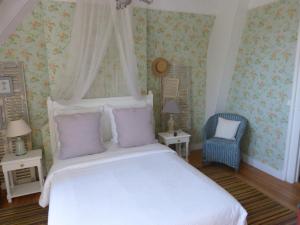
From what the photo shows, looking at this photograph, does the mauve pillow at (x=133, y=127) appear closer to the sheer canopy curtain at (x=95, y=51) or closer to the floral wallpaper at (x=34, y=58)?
the sheer canopy curtain at (x=95, y=51)

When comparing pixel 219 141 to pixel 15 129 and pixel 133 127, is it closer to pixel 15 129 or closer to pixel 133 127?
pixel 133 127

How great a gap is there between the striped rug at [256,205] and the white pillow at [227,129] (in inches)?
25.2

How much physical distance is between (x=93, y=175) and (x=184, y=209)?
98 cm

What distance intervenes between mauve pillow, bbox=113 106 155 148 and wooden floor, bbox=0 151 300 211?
54.1 inches

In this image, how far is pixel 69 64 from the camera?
8.75 feet

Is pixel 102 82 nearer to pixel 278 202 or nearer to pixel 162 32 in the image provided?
pixel 162 32

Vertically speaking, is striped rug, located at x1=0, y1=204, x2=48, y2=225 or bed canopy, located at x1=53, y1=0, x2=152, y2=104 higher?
bed canopy, located at x1=53, y1=0, x2=152, y2=104

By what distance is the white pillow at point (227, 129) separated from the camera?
346 centimetres

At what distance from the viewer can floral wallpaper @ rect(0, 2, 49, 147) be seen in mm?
2826

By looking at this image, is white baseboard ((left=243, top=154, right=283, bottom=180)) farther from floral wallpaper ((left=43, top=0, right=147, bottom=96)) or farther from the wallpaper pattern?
floral wallpaper ((left=43, top=0, right=147, bottom=96))

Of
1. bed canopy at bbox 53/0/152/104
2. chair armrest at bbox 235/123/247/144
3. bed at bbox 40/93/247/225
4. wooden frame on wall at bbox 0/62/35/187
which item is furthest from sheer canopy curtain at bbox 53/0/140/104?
chair armrest at bbox 235/123/247/144

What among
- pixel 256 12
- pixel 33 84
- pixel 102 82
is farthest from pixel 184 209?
pixel 256 12

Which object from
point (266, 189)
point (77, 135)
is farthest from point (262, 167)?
point (77, 135)

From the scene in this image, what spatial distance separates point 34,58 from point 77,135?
1.30 m
